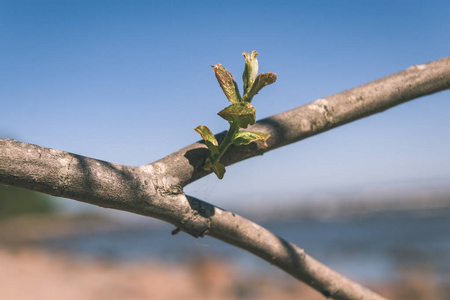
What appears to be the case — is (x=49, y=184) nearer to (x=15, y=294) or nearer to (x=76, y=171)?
(x=76, y=171)

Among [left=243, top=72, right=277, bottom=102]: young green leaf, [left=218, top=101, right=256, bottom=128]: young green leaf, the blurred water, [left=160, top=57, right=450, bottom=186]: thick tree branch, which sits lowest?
the blurred water

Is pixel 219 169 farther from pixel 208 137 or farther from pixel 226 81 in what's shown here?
pixel 226 81

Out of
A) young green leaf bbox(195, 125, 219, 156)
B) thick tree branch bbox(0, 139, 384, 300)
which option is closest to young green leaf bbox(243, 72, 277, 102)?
young green leaf bbox(195, 125, 219, 156)

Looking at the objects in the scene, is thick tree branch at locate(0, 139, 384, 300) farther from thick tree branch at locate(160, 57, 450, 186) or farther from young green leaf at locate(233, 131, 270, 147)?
young green leaf at locate(233, 131, 270, 147)

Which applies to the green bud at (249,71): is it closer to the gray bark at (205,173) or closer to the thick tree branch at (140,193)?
the gray bark at (205,173)

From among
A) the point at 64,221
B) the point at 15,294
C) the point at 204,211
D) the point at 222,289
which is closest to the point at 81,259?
the point at 222,289

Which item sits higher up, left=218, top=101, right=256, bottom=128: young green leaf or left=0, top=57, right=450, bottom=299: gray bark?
left=218, top=101, right=256, bottom=128: young green leaf
